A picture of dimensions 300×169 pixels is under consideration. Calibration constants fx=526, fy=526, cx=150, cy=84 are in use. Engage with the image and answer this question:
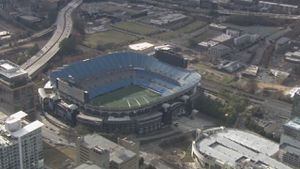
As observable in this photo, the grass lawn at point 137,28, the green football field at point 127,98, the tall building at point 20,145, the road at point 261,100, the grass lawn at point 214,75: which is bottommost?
the road at point 261,100

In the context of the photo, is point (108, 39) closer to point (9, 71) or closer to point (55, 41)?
point (55, 41)

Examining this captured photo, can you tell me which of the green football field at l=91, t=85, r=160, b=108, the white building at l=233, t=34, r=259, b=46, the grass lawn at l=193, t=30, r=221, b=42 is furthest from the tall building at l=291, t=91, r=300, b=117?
the grass lawn at l=193, t=30, r=221, b=42

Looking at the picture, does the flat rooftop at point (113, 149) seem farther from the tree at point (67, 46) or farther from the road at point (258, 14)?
the road at point (258, 14)

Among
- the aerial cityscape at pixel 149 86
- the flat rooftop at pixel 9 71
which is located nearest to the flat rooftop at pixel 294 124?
the aerial cityscape at pixel 149 86

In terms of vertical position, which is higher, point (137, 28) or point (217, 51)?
point (137, 28)

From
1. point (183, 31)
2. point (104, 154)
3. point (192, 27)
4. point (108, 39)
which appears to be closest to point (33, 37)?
point (108, 39)

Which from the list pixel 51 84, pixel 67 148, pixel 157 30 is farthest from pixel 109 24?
pixel 67 148

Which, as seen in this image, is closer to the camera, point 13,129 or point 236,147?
point 13,129
